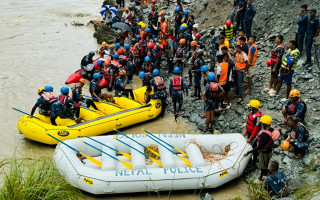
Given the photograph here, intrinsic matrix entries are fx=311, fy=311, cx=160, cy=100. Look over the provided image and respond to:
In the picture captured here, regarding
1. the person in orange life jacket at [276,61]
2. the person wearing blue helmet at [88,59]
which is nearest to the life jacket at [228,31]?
the person in orange life jacket at [276,61]

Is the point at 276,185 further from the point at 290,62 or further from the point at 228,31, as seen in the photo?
the point at 228,31

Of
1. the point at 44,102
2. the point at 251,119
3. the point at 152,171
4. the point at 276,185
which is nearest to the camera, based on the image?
the point at 276,185

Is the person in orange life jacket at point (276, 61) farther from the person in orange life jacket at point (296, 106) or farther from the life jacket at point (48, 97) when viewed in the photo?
the life jacket at point (48, 97)

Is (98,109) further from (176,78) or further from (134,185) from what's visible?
(134,185)

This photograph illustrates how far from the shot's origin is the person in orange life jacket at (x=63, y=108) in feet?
26.2

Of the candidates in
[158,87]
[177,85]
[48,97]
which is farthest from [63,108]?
[177,85]

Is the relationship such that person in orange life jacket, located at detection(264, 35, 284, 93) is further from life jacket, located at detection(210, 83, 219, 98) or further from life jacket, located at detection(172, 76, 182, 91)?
life jacket, located at detection(172, 76, 182, 91)

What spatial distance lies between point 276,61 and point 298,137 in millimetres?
2732

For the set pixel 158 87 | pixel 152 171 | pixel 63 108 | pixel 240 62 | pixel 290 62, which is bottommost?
pixel 152 171

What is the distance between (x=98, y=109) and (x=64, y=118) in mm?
1299

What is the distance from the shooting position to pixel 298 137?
6.39 m

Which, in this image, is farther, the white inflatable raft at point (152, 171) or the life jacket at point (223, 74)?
the life jacket at point (223, 74)

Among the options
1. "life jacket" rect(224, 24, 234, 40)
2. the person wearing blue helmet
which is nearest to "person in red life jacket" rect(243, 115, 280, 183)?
"life jacket" rect(224, 24, 234, 40)

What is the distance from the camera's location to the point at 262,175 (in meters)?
6.40
